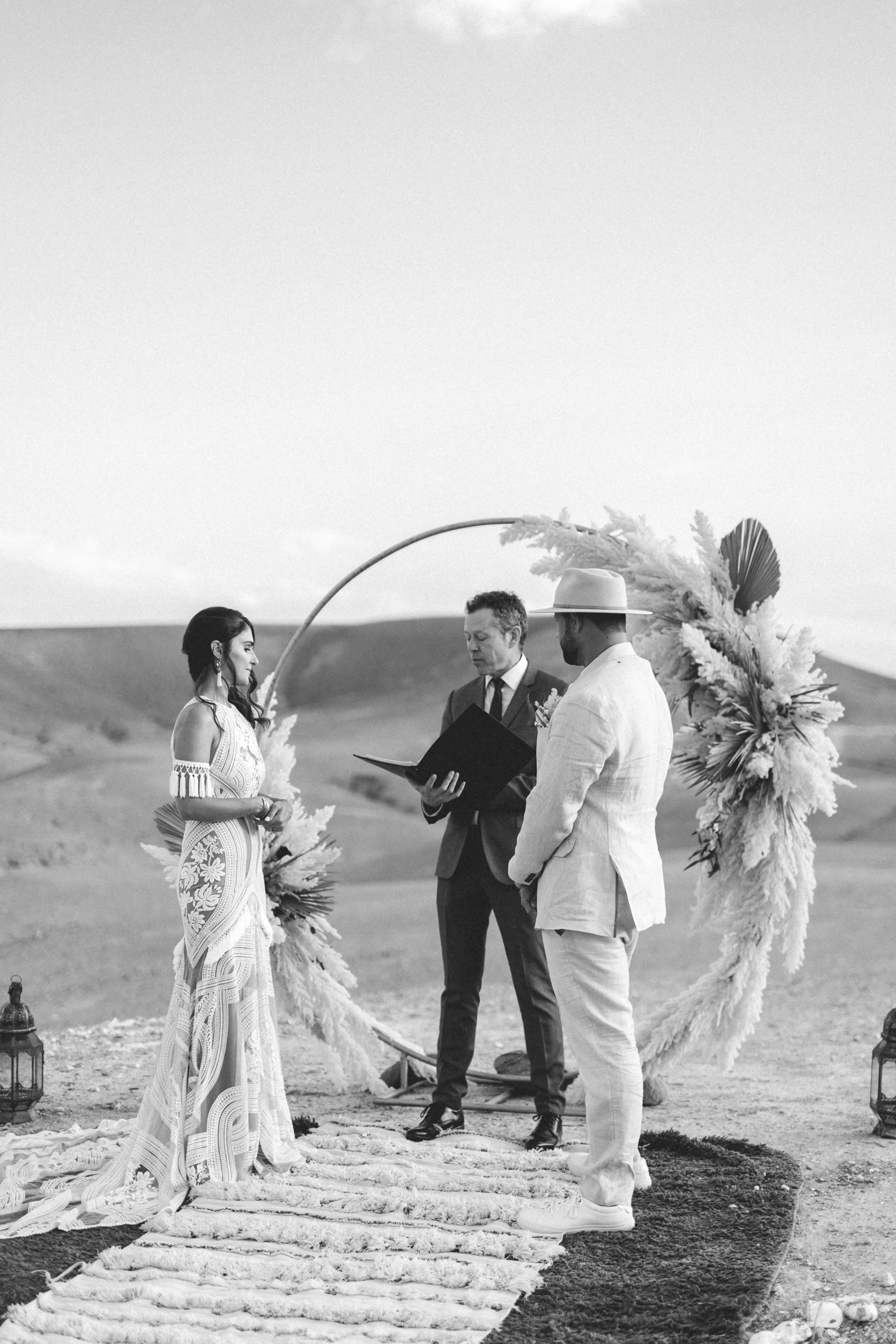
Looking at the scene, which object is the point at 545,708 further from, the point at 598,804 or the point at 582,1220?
the point at 582,1220

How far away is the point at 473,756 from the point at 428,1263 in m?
1.65

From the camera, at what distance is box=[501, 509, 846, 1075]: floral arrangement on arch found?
5.16m

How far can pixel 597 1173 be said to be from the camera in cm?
380

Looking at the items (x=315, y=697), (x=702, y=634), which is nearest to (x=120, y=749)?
(x=315, y=697)

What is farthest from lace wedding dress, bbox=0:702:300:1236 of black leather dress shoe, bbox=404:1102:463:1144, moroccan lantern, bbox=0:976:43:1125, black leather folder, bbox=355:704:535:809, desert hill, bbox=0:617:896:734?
desert hill, bbox=0:617:896:734

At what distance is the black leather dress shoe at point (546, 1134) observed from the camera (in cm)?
468

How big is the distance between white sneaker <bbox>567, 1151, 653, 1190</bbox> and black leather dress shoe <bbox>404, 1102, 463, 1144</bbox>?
751mm

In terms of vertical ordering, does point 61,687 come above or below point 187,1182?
above

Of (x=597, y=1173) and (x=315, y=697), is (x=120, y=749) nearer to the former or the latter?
(x=315, y=697)

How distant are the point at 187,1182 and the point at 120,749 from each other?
451 inches

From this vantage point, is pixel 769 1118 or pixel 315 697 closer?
pixel 769 1118

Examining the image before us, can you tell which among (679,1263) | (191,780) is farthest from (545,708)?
(679,1263)

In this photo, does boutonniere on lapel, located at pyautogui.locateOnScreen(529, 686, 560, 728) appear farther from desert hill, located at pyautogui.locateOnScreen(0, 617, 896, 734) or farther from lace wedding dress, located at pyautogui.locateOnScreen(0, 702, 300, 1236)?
desert hill, located at pyautogui.locateOnScreen(0, 617, 896, 734)

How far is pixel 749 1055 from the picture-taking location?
7012mm
